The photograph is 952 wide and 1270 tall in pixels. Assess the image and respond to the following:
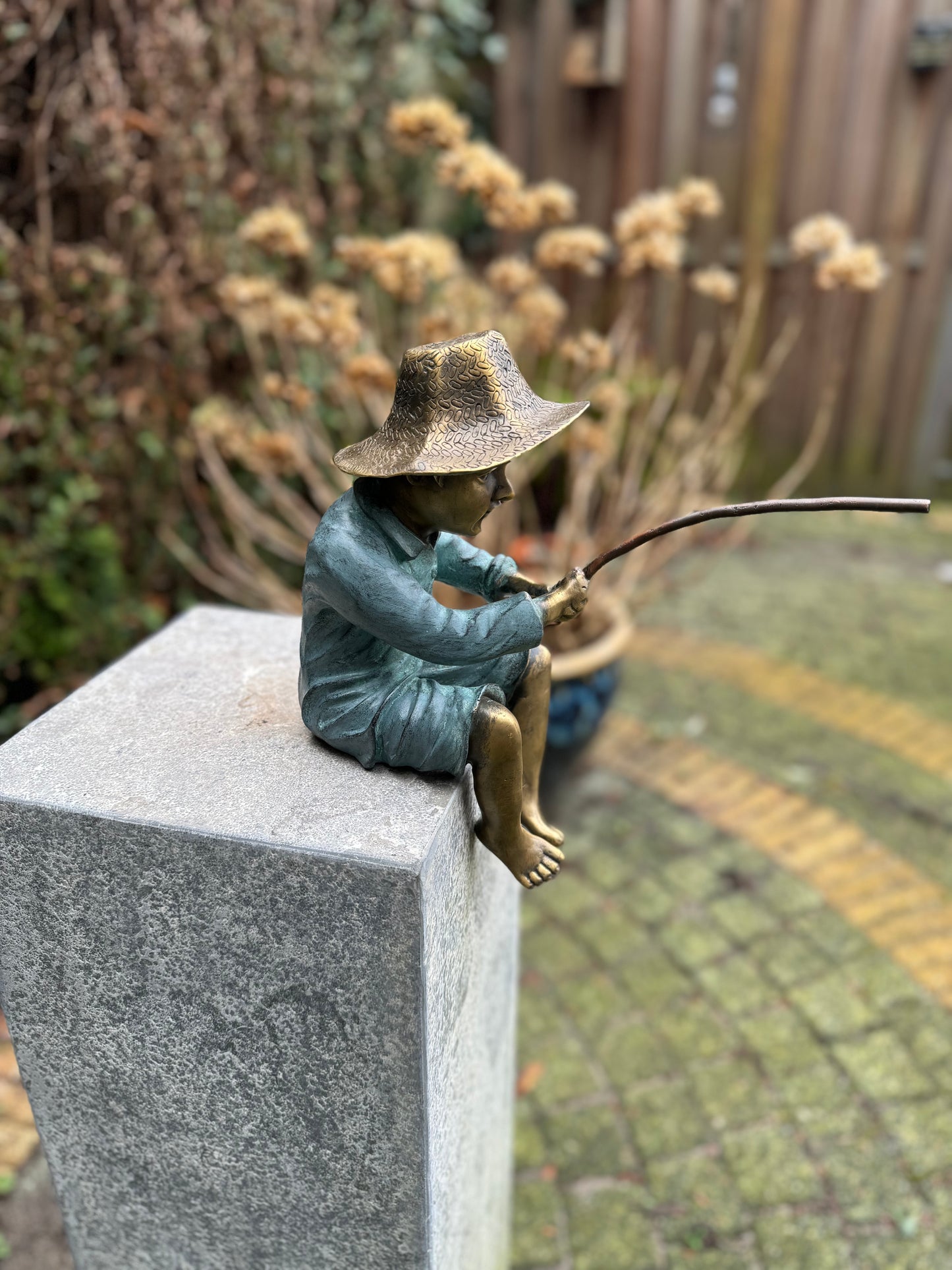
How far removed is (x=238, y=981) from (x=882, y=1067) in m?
1.98

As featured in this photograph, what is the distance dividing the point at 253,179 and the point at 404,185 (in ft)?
4.07

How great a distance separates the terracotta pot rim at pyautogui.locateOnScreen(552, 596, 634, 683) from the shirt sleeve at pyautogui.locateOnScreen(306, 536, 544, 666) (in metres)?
1.79

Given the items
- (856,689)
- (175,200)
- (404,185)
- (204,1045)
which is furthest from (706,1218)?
(404,185)

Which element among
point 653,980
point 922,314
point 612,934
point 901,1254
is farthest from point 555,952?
point 922,314

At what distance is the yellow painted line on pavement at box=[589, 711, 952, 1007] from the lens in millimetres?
3039

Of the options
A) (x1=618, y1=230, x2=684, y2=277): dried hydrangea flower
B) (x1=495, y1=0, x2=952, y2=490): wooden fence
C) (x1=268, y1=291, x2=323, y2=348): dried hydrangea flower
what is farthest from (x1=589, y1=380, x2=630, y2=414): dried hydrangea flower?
(x1=495, y1=0, x2=952, y2=490): wooden fence

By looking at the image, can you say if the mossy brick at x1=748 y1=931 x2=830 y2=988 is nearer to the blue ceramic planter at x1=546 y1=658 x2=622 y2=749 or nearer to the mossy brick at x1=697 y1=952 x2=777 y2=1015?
the mossy brick at x1=697 y1=952 x2=777 y2=1015

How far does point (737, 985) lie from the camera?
9.46 feet

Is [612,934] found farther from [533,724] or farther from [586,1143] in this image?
[533,724]

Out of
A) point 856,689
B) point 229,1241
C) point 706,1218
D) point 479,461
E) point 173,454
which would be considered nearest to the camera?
point 479,461

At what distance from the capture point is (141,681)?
178cm

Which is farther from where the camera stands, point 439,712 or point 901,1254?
point 901,1254

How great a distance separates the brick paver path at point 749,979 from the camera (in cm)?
231

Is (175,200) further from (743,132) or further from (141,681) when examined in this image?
(743,132)
